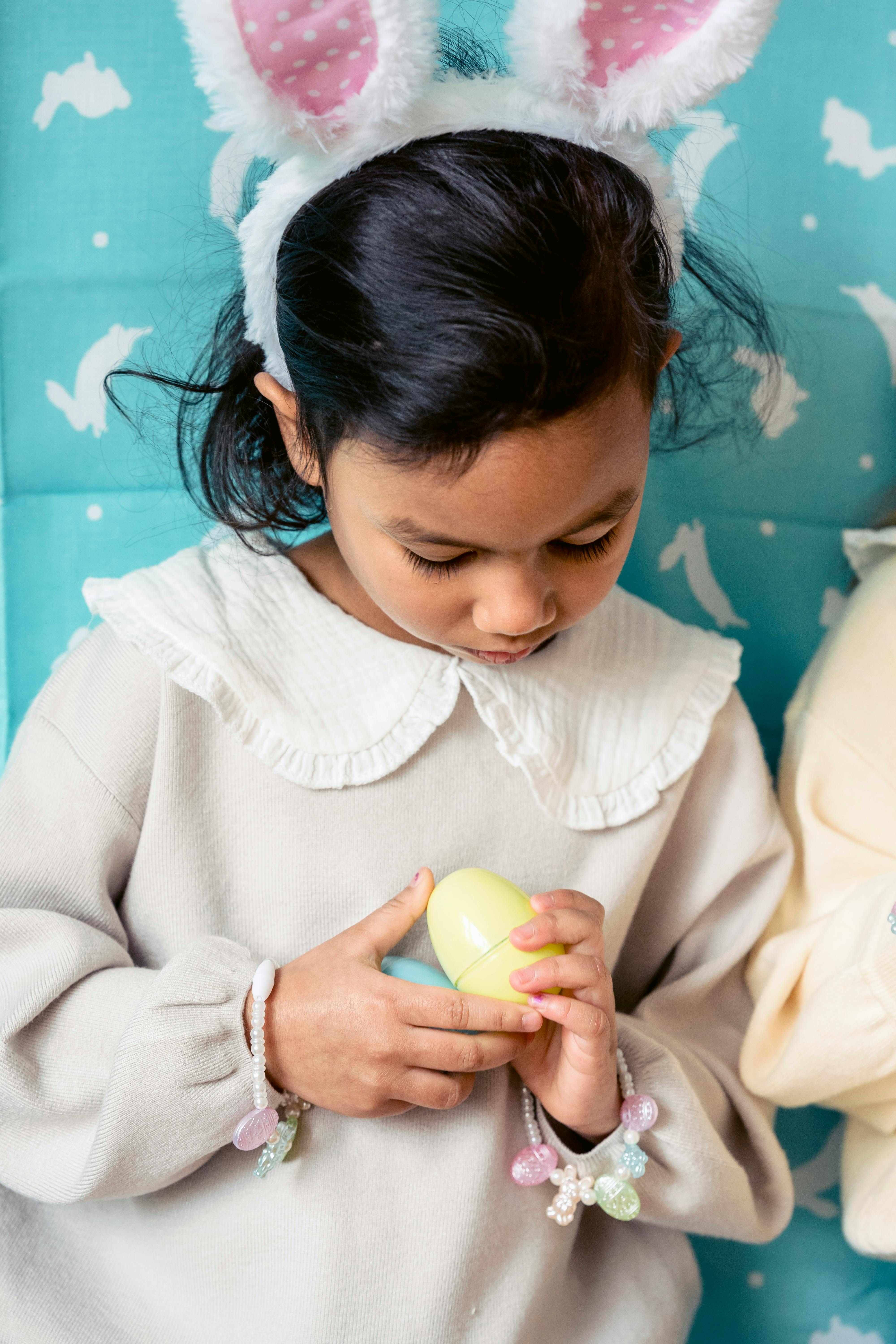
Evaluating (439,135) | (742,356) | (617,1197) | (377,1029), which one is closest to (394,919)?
(377,1029)

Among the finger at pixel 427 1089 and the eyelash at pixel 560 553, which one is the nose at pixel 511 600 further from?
the finger at pixel 427 1089

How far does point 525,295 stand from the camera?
0.69 meters

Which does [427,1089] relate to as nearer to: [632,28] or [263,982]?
[263,982]

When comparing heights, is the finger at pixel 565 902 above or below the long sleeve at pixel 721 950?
above

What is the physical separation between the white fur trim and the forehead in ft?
0.53

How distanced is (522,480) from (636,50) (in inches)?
11.2

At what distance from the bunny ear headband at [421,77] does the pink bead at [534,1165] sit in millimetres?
687

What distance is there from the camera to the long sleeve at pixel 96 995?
30.9 inches

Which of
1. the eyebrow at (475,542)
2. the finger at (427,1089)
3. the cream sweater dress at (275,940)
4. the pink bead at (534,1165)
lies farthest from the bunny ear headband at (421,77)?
the pink bead at (534,1165)

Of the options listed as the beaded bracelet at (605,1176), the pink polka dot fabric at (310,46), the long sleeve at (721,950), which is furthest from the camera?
the long sleeve at (721,950)

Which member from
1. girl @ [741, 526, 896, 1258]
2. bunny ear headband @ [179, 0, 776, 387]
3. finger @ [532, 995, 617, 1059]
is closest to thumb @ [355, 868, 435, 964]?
finger @ [532, 995, 617, 1059]

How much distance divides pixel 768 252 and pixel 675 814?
57 cm

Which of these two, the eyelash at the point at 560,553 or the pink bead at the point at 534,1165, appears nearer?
the eyelash at the point at 560,553

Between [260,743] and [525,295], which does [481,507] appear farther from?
[260,743]
